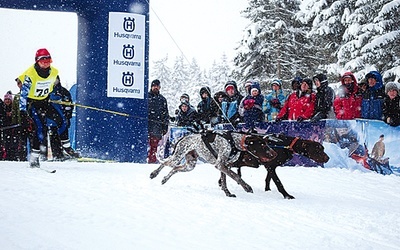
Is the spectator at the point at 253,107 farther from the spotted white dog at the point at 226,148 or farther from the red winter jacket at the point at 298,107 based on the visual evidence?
the spotted white dog at the point at 226,148

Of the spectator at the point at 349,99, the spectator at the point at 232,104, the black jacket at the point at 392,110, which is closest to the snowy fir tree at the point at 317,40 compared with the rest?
the spectator at the point at 349,99

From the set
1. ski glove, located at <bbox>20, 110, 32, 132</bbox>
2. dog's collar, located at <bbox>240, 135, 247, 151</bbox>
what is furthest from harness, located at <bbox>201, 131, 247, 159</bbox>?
ski glove, located at <bbox>20, 110, 32, 132</bbox>

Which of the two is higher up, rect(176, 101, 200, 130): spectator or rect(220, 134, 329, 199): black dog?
rect(176, 101, 200, 130): spectator

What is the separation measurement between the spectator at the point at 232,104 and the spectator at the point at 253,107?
0.21m

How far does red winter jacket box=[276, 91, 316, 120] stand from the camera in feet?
31.0

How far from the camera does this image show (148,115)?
1095 cm

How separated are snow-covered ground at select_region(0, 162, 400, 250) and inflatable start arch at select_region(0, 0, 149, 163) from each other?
2.96m

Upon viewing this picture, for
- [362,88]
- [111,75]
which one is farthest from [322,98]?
[111,75]

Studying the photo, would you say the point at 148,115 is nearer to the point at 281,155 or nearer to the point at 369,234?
the point at 281,155

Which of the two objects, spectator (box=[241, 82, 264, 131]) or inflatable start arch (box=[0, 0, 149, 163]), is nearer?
spectator (box=[241, 82, 264, 131])

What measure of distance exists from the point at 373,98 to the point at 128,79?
16.5 ft

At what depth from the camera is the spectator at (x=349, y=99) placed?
895cm

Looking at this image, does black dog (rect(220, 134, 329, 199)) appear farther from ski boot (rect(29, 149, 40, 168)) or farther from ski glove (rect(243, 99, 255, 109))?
ski glove (rect(243, 99, 255, 109))

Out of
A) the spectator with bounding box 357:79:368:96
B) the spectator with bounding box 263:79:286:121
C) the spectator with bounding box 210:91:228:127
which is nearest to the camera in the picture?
the spectator with bounding box 357:79:368:96
